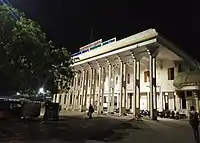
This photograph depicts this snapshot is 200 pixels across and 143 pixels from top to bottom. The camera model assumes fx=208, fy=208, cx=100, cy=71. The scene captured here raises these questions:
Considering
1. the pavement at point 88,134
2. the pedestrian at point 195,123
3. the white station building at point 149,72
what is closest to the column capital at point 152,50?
the white station building at point 149,72

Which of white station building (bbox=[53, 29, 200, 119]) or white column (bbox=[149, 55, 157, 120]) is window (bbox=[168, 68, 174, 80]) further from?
white column (bbox=[149, 55, 157, 120])

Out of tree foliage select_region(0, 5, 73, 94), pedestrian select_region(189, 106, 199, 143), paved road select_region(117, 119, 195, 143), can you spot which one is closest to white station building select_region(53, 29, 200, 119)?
paved road select_region(117, 119, 195, 143)

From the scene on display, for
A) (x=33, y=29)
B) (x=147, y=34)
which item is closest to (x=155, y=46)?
(x=147, y=34)

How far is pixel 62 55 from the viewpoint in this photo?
22.0m

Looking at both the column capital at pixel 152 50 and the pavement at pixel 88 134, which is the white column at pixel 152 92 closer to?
the column capital at pixel 152 50

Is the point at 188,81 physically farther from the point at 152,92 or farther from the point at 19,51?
the point at 19,51

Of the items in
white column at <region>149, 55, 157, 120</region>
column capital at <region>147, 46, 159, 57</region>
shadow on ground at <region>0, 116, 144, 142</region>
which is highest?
column capital at <region>147, 46, 159, 57</region>

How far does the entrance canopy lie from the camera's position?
26750 millimetres

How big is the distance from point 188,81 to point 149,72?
230 inches

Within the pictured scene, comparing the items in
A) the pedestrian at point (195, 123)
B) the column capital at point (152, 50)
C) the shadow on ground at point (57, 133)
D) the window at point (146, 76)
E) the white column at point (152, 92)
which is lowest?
the shadow on ground at point (57, 133)

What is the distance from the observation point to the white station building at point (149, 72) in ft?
86.3

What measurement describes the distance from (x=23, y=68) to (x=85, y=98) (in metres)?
26.0

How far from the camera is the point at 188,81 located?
1079 inches

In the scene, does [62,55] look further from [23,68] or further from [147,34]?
[147,34]
